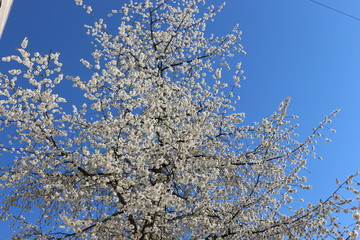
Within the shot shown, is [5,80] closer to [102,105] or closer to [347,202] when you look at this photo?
[102,105]

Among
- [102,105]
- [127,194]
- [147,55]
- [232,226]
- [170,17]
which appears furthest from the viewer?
[170,17]

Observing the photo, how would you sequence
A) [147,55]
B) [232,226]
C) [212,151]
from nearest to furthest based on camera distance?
[232,226] < [212,151] < [147,55]

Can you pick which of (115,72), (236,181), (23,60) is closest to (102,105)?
(115,72)

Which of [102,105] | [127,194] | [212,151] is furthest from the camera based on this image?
[212,151]

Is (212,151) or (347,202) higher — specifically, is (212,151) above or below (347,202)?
above

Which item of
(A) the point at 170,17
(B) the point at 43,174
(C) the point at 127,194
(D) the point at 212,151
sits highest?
(A) the point at 170,17

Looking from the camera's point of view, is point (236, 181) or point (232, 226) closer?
point (232, 226)

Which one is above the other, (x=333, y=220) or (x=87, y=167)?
(x=87, y=167)

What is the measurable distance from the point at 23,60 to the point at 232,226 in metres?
4.78

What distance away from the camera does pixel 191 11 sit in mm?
10055

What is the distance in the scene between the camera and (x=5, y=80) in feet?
20.3

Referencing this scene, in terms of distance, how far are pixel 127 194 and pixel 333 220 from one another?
138 inches

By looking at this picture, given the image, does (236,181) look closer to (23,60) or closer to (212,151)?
(212,151)

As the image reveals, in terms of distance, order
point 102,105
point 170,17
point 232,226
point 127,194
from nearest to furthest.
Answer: point 127,194 → point 232,226 → point 102,105 → point 170,17
